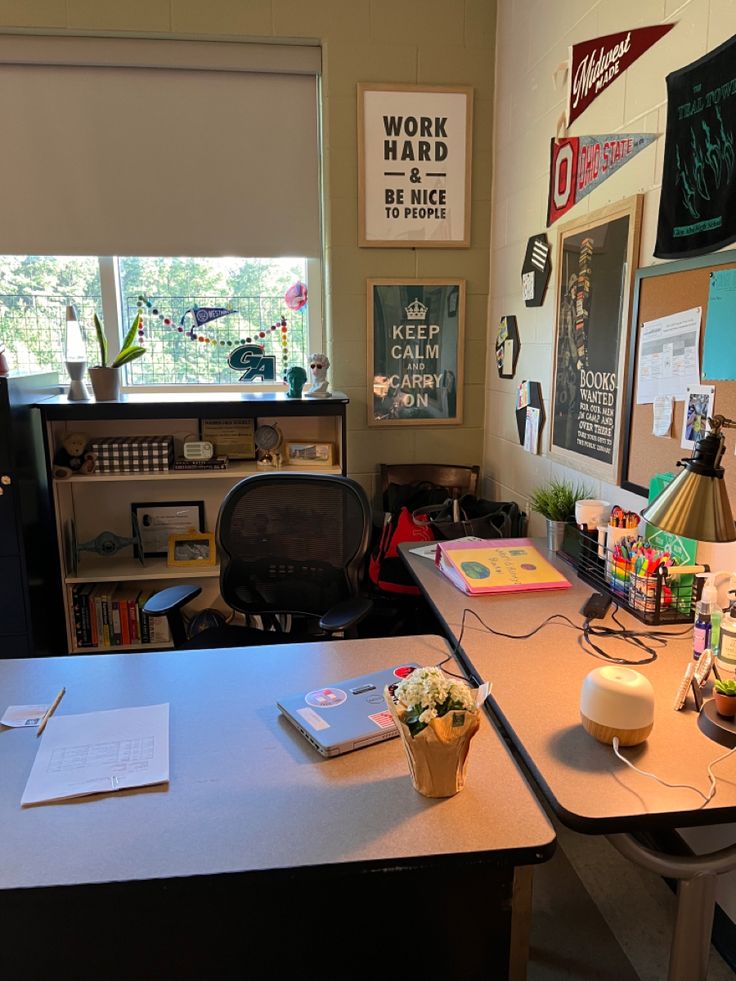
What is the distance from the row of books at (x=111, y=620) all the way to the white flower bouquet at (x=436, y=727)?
226 cm

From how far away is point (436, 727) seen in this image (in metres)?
1.10

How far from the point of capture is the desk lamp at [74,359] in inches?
120

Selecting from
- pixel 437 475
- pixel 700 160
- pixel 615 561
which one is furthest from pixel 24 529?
pixel 700 160

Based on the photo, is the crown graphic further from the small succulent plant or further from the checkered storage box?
the small succulent plant

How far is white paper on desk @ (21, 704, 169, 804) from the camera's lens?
3.81ft

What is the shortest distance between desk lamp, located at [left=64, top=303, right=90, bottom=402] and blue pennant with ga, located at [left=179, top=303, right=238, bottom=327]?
46cm

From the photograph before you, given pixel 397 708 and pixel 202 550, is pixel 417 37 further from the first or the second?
pixel 397 708

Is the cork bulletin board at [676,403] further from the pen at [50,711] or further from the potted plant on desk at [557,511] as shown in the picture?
the pen at [50,711]

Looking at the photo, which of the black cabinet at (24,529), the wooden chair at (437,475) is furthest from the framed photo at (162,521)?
the wooden chair at (437,475)

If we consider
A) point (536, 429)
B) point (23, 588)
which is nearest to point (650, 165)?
point (536, 429)

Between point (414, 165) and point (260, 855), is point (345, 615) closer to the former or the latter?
point (260, 855)

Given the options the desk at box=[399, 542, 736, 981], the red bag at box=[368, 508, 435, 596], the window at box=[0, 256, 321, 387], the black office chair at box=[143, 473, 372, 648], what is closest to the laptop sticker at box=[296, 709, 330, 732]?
the desk at box=[399, 542, 736, 981]

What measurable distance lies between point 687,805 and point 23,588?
249 centimetres

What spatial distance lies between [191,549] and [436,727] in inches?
93.9
